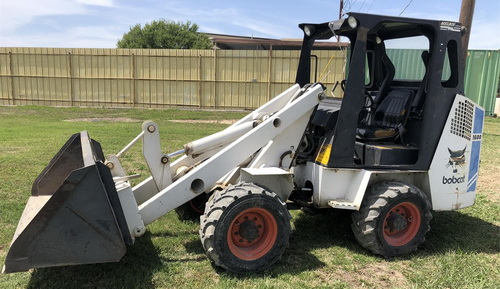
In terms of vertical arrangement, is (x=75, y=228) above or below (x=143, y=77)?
below

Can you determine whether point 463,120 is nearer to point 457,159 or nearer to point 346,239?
point 457,159

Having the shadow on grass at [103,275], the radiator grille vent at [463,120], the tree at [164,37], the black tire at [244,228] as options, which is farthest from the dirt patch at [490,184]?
the tree at [164,37]

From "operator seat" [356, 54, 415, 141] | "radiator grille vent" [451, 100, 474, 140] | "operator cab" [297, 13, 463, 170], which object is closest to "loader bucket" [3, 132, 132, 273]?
"operator cab" [297, 13, 463, 170]

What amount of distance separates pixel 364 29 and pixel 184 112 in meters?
15.0

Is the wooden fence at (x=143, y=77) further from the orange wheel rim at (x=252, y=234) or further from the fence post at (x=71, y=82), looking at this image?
the orange wheel rim at (x=252, y=234)

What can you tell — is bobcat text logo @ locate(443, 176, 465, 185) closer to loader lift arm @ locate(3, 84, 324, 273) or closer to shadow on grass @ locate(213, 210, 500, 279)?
shadow on grass @ locate(213, 210, 500, 279)

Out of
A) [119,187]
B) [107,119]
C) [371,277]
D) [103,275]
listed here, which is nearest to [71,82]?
[107,119]

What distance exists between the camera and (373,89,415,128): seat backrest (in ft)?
14.8

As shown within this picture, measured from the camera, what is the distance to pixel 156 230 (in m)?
4.61

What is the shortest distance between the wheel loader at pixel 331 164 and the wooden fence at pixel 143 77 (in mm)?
14307

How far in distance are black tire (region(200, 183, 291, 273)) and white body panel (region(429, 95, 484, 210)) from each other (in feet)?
5.78

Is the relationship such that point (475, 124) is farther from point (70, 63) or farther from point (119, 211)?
point (70, 63)

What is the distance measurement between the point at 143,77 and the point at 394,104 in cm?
1706

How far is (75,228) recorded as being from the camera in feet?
10.1
